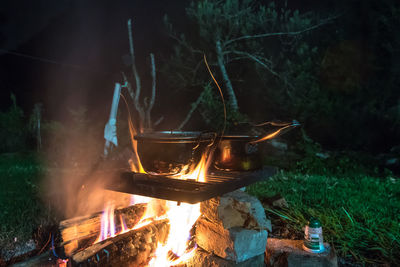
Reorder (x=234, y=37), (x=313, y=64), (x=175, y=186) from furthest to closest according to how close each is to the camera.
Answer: (x=234, y=37) → (x=313, y=64) → (x=175, y=186)

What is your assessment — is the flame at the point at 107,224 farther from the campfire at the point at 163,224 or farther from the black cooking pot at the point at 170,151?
the black cooking pot at the point at 170,151

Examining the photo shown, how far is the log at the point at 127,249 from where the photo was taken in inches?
56.4

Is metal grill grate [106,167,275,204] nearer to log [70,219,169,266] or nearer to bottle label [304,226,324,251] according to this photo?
log [70,219,169,266]

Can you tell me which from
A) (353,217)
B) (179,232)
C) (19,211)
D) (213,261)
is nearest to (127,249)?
(179,232)

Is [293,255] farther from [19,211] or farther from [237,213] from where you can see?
[19,211]

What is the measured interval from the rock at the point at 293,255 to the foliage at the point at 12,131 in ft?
28.6

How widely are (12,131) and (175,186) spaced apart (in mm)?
8954

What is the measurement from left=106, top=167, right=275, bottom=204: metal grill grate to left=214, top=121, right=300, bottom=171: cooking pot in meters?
0.08

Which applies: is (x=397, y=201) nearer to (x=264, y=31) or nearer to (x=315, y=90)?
(x=315, y=90)

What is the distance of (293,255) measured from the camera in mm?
1719

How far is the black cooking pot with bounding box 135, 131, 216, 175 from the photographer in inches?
57.1

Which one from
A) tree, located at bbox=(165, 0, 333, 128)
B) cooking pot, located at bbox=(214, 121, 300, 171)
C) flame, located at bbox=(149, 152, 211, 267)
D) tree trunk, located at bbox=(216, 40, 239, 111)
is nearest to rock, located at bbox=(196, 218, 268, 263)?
flame, located at bbox=(149, 152, 211, 267)

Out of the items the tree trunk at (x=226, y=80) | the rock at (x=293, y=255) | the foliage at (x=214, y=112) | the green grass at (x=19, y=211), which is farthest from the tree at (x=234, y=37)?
the rock at (x=293, y=255)

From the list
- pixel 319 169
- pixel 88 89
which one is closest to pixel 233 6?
pixel 319 169
